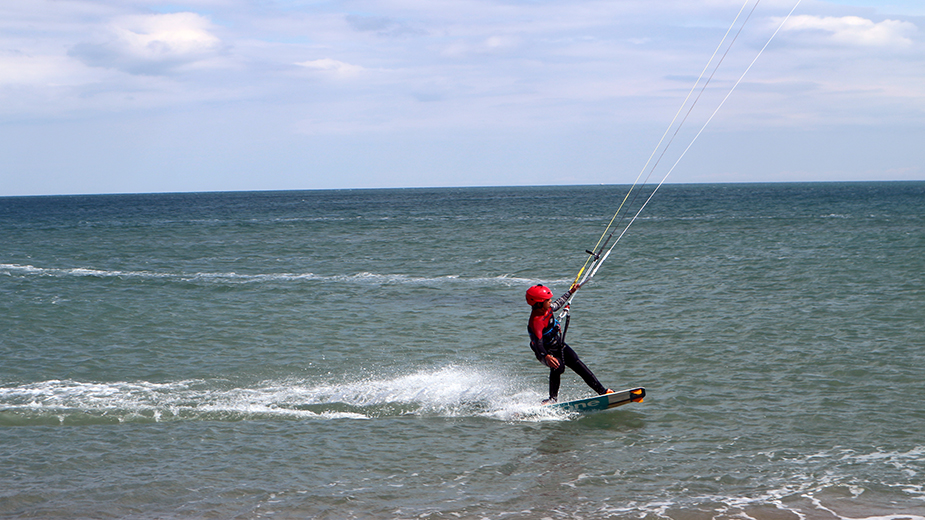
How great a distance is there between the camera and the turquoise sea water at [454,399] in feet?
27.3

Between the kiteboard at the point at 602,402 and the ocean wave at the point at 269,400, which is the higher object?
the kiteboard at the point at 602,402

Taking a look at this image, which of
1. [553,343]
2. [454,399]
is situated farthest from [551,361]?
[454,399]

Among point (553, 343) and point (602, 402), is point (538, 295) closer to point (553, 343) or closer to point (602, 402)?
point (553, 343)

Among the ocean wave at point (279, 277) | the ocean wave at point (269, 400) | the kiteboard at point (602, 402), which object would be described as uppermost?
the ocean wave at point (279, 277)

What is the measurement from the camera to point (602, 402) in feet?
36.5

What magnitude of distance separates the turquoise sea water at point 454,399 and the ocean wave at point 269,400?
2.4 inches

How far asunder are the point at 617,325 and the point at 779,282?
30.7 ft

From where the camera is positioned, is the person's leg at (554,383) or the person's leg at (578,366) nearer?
the person's leg at (578,366)

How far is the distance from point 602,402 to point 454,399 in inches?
99.0

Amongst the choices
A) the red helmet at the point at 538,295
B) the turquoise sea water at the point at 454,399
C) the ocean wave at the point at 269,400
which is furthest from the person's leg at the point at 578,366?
the red helmet at the point at 538,295

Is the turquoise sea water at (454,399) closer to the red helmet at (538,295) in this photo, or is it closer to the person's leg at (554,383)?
the person's leg at (554,383)

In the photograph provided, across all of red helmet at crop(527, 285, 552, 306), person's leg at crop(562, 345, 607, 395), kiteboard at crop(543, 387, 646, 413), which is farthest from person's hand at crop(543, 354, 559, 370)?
red helmet at crop(527, 285, 552, 306)

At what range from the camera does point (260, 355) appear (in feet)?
52.0

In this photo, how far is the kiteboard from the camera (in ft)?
36.1
